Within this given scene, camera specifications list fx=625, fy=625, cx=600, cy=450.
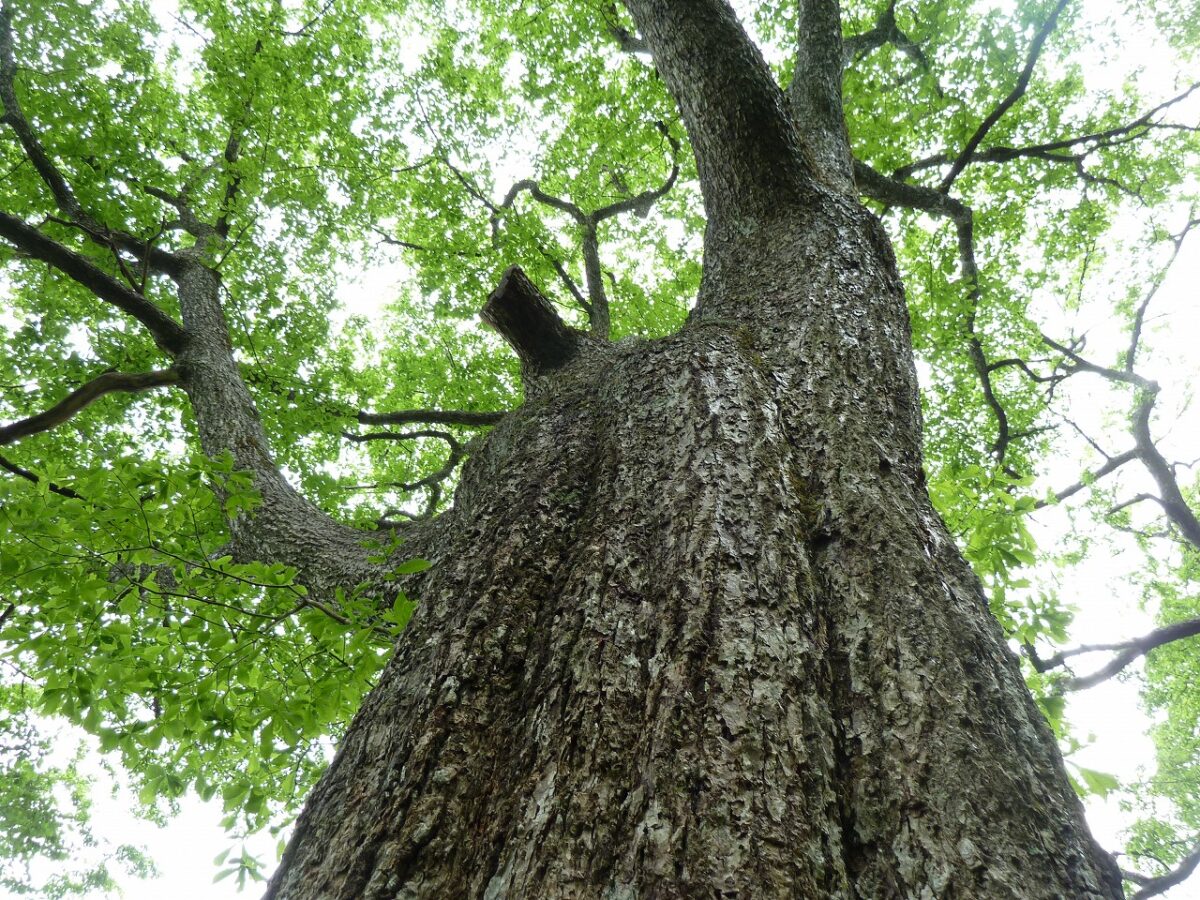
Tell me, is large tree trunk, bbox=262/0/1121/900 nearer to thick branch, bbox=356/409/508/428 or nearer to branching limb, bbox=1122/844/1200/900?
thick branch, bbox=356/409/508/428

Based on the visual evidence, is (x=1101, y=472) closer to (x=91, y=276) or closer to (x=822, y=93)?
(x=822, y=93)

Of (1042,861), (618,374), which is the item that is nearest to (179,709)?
(618,374)

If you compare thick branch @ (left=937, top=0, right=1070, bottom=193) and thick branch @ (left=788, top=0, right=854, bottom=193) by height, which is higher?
thick branch @ (left=937, top=0, right=1070, bottom=193)

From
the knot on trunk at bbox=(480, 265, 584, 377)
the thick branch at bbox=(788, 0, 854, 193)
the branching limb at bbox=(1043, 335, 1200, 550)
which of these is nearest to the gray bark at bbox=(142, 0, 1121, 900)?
the knot on trunk at bbox=(480, 265, 584, 377)

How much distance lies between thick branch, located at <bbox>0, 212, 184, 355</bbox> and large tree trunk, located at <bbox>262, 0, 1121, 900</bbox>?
3625mm

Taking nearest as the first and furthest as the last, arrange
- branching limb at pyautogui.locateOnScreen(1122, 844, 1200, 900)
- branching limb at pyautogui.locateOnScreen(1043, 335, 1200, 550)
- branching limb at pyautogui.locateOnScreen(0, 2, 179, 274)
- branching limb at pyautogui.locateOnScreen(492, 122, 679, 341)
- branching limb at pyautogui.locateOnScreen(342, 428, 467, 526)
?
branching limb at pyautogui.locateOnScreen(0, 2, 179, 274) < branching limb at pyautogui.locateOnScreen(1122, 844, 1200, 900) < branching limb at pyautogui.locateOnScreen(342, 428, 467, 526) < branching limb at pyautogui.locateOnScreen(492, 122, 679, 341) < branching limb at pyautogui.locateOnScreen(1043, 335, 1200, 550)

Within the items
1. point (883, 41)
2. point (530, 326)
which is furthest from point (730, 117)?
point (883, 41)

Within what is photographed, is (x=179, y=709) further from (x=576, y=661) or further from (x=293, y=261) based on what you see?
(x=293, y=261)

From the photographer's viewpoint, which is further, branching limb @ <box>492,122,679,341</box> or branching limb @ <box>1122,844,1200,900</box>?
branching limb @ <box>492,122,679,341</box>

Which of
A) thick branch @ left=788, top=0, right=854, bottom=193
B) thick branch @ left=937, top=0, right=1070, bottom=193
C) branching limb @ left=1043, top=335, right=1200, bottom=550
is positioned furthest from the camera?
branching limb @ left=1043, top=335, right=1200, bottom=550

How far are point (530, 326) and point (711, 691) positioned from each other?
9.40 feet

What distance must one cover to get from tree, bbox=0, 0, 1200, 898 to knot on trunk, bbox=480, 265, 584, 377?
23mm

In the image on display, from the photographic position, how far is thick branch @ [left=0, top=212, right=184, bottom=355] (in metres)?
3.82

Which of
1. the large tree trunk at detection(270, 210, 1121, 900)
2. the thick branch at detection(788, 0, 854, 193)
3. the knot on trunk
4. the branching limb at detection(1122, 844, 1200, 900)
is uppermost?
the thick branch at detection(788, 0, 854, 193)
